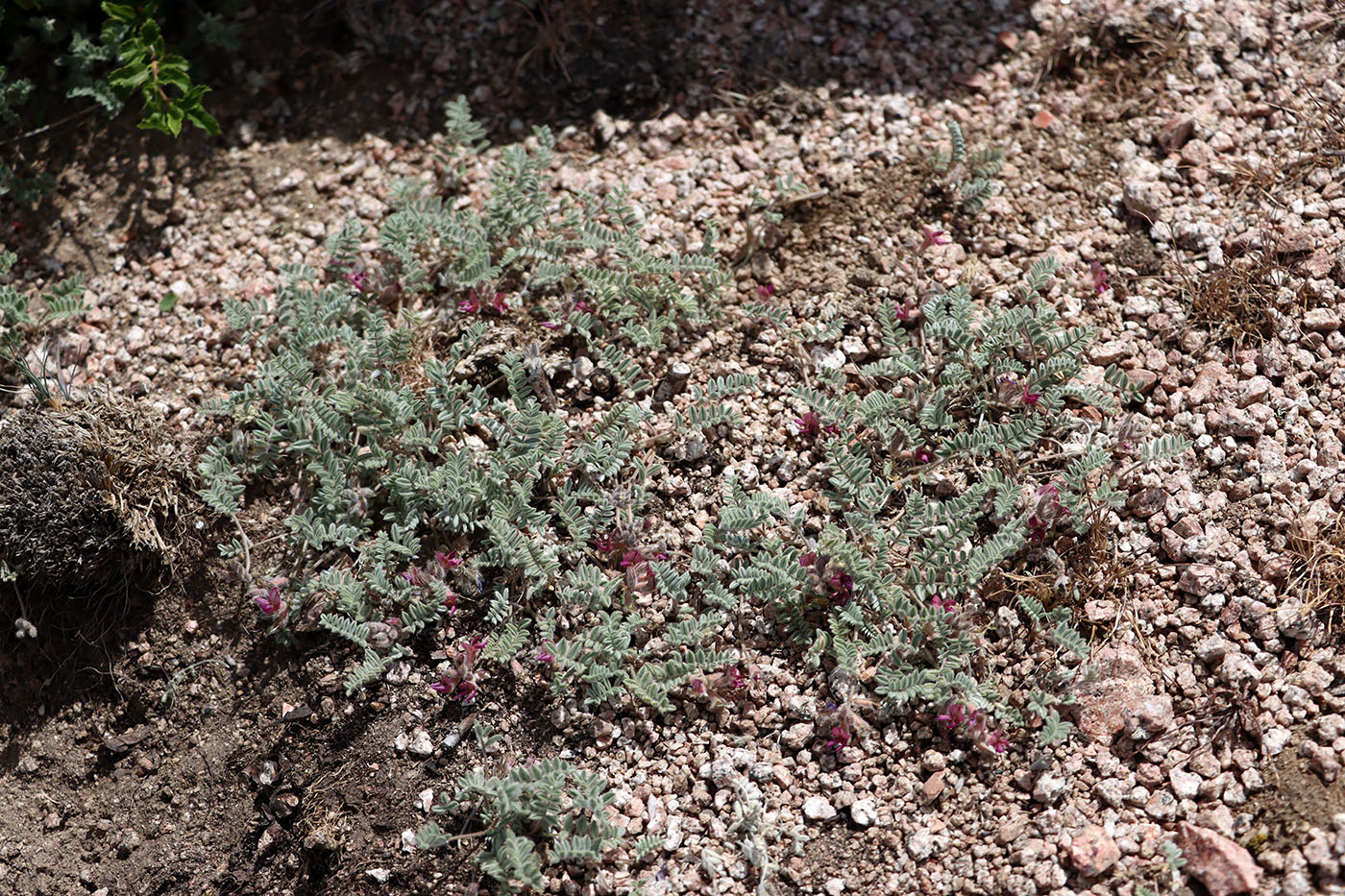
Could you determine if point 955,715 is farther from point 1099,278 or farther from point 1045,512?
point 1099,278

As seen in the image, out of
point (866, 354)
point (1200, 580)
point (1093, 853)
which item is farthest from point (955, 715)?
point (866, 354)

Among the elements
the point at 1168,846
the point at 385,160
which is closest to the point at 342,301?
the point at 385,160

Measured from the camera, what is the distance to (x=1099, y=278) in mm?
3402

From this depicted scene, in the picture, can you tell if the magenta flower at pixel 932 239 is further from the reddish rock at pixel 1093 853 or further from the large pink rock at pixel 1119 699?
the reddish rock at pixel 1093 853

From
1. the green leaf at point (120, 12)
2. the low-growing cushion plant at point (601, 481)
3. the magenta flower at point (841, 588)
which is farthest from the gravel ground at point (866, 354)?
the green leaf at point (120, 12)

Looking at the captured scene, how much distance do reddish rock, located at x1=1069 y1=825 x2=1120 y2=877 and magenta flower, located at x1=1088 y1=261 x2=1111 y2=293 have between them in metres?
1.80

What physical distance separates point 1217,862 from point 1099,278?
6.17 ft

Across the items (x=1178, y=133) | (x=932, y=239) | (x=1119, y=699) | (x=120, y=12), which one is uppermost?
(x=120, y=12)

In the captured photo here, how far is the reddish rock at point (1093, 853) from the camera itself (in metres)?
2.54

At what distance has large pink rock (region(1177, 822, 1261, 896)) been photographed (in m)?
2.41

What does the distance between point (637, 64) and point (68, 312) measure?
239 cm

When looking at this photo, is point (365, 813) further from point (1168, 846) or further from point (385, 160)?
point (385, 160)

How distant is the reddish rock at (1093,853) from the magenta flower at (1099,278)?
180 cm

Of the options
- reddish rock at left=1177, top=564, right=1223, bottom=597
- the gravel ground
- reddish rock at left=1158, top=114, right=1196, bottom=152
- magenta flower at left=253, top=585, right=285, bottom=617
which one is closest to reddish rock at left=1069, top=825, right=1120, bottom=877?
the gravel ground
